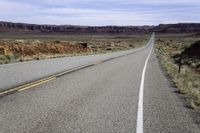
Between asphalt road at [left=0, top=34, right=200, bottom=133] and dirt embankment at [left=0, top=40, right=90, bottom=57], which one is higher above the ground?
asphalt road at [left=0, top=34, right=200, bottom=133]

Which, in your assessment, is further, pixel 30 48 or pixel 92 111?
pixel 30 48

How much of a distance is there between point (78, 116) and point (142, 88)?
19.3 feet

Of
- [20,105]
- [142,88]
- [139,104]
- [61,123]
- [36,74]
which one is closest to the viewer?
[61,123]

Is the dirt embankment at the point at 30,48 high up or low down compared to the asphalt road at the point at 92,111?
down

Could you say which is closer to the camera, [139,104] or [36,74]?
[139,104]

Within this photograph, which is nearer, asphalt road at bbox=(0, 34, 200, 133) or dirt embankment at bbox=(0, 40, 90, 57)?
asphalt road at bbox=(0, 34, 200, 133)

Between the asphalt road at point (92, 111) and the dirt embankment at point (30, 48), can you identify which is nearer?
the asphalt road at point (92, 111)

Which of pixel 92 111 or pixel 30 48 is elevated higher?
pixel 92 111

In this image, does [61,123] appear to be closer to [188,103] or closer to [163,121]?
[163,121]

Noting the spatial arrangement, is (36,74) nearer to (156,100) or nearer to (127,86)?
(127,86)

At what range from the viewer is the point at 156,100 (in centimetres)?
1123

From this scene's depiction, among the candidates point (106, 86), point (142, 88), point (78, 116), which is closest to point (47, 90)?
point (106, 86)

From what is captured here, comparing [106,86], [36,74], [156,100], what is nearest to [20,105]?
[156,100]

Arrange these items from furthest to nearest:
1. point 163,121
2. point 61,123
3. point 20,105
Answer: point 20,105, point 163,121, point 61,123
